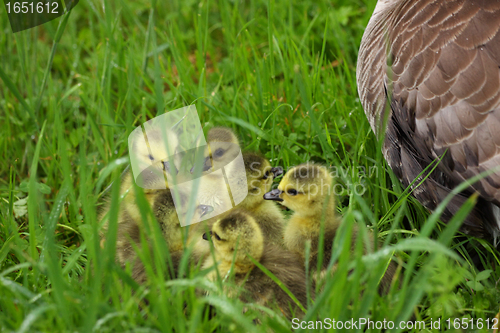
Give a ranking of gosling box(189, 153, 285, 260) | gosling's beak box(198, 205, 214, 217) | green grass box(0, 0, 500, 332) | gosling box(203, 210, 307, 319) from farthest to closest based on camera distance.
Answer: gosling box(189, 153, 285, 260), gosling's beak box(198, 205, 214, 217), gosling box(203, 210, 307, 319), green grass box(0, 0, 500, 332)

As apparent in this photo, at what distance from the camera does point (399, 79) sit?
203 cm

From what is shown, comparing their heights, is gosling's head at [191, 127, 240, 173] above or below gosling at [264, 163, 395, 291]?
above

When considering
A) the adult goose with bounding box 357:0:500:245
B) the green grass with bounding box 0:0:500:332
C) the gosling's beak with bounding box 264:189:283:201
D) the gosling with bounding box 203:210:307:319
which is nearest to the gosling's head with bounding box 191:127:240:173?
the green grass with bounding box 0:0:500:332

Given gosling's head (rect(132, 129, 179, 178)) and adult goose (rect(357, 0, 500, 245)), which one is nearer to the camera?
adult goose (rect(357, 0, 500, 245))

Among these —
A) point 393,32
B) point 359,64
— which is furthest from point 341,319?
point 359,64

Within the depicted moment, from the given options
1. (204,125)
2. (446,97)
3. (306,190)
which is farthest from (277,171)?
(446,97)

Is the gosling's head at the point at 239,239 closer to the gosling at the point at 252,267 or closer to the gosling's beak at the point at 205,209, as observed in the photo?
the gosling at the point at 252,267

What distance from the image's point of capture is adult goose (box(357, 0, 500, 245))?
1811 millimetres

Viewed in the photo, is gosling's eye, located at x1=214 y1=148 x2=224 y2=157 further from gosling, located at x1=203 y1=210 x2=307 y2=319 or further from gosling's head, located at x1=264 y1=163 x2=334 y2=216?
gosling, located at x1=203 y1=210 x2=307 y2=319

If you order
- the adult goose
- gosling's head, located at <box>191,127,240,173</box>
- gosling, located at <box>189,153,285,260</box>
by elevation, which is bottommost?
gosling, located at <box>189,153,285,260</box>

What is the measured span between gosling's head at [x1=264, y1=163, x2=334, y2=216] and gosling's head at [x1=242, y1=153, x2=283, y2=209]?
5.8 inches

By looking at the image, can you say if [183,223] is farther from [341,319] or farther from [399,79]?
[399,79]

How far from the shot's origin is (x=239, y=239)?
182 cm

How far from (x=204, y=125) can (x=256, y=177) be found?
1.98 ft
